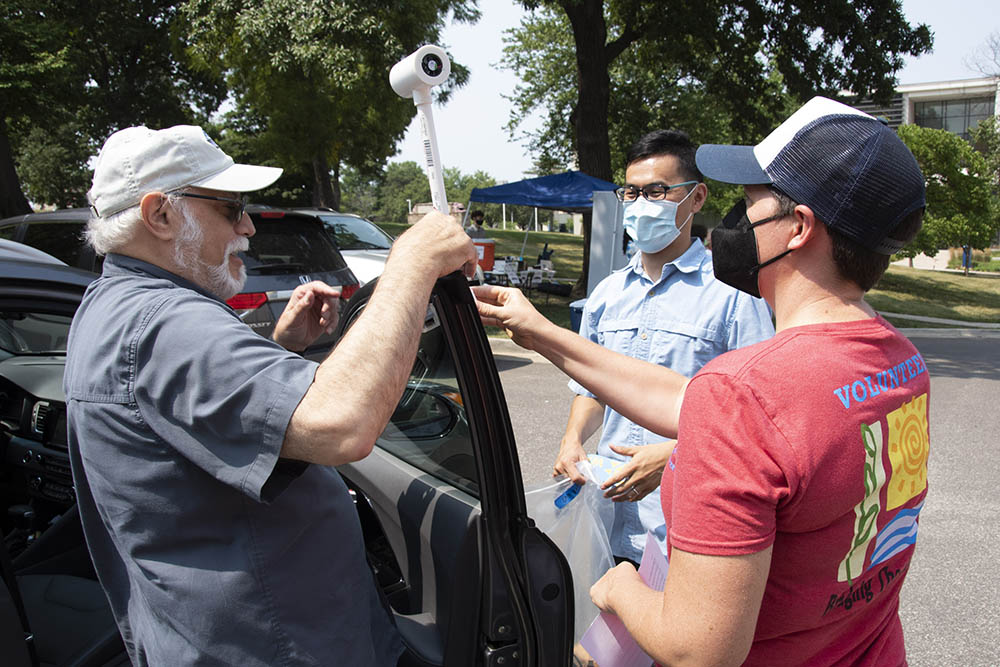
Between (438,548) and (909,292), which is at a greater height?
(438,548)

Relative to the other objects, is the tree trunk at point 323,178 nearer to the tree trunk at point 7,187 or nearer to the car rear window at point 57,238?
the tree trunk at point 7,187

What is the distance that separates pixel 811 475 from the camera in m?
1.07

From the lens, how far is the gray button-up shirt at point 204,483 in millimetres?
1247

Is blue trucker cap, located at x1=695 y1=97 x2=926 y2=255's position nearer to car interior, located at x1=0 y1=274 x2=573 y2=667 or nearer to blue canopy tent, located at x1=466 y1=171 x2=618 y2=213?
car interior, located at x1=0 y1=274 x2=573 y2=667

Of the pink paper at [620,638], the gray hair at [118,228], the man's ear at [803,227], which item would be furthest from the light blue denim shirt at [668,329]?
the gray hair at [118,228]

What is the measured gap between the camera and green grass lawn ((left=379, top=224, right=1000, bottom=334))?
15.9 metres

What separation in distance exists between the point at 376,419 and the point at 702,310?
4.55ft

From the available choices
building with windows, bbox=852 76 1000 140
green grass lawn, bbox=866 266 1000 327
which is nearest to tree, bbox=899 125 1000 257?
green grass lawn, bbox=866 266 1000 327

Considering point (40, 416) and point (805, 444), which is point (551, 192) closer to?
point (40, 416)

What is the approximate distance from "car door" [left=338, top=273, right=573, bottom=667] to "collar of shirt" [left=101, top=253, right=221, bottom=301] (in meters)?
0.44

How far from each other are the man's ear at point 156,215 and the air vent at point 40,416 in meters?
1.99

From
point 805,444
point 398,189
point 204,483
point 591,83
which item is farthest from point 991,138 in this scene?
point 398,189

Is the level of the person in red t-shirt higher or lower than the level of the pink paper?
higher

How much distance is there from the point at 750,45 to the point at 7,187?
1588 centimetres
